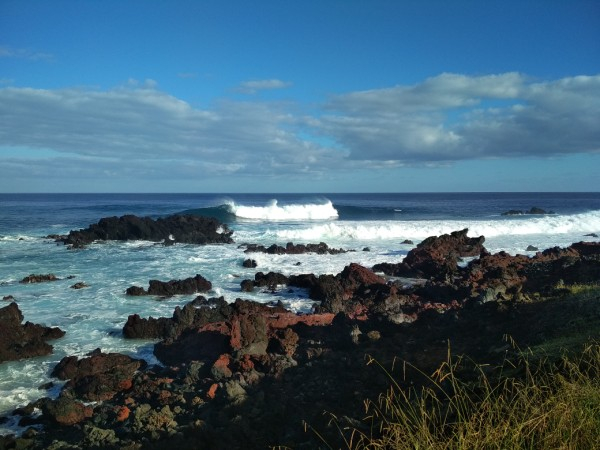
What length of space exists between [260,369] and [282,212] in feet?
140

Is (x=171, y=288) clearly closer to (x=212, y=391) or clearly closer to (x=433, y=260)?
(x=212, y=391)

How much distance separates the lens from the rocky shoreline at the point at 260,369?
616 cm

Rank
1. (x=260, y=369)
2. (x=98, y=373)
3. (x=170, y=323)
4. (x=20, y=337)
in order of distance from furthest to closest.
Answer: (x=170, y=323) → (x=20, y=337) → (x=98, y=373) → (x=260, y=369)

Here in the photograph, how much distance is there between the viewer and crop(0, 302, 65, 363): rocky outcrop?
9.91 metres

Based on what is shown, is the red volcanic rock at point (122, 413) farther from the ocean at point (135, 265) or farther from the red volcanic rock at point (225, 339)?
the red volcanic rock at point (225, 339)

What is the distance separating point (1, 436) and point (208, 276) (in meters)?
12.0

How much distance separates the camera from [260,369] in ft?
26.7

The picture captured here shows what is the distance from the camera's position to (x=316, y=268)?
20078 millimetres

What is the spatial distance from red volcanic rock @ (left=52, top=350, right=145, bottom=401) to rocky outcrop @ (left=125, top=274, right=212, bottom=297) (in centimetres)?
556

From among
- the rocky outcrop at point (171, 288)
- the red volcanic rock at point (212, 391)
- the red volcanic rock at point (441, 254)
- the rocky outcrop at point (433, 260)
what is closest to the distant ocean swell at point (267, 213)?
the red volcanic rock at point (441, 254)

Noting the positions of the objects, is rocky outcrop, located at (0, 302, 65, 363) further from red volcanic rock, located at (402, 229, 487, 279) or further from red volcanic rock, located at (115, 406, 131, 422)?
red volcanic rock, located at (402, 229, 487, 279)

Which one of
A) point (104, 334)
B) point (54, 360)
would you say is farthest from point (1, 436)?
point (104, 334)

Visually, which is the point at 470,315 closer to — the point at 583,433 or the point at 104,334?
the point at 583,433

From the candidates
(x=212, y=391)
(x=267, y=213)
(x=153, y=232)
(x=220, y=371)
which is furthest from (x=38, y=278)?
(x=267, y=213)
